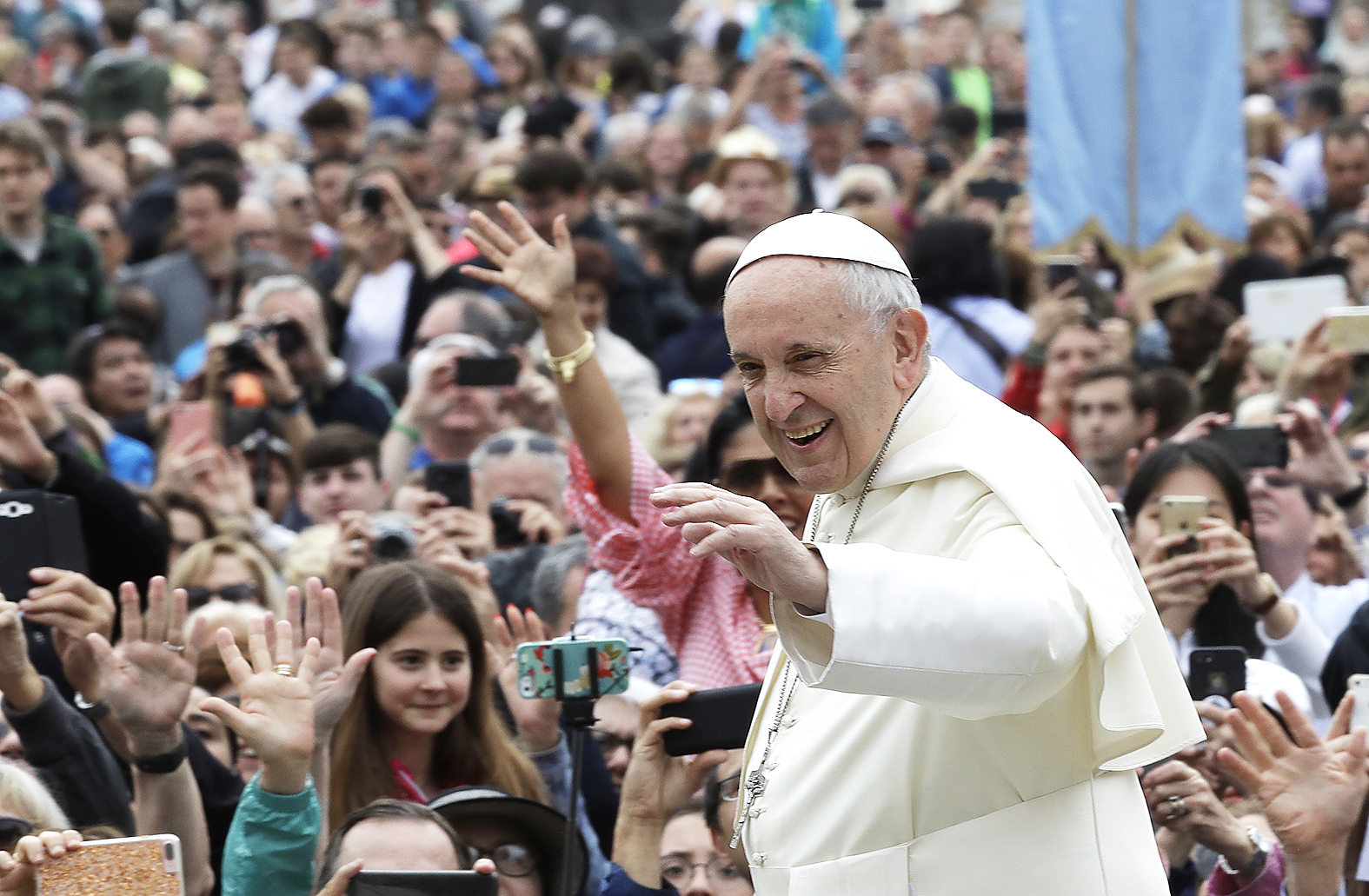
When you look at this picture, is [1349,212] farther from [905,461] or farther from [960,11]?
[905,461]

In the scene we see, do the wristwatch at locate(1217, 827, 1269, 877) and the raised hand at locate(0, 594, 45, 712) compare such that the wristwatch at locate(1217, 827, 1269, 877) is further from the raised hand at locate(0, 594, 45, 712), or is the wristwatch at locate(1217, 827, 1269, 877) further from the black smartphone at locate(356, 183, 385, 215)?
the black smartphone at locate(356, 183, 385, 215)

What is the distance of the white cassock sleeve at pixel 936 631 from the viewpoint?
7.48 feet

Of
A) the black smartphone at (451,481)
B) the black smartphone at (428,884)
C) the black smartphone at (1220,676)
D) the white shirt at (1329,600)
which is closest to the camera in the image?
the black smartphone at (428,884)

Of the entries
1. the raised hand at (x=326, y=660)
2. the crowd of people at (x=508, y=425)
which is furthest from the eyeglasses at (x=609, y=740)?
the raised hand at (x=326, y=660)

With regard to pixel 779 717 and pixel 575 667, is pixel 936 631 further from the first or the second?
pixel 575 667

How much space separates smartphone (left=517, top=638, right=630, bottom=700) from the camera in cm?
350

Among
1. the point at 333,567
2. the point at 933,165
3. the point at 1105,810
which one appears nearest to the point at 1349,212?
the point at 933,165

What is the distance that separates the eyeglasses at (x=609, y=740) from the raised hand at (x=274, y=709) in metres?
1.08

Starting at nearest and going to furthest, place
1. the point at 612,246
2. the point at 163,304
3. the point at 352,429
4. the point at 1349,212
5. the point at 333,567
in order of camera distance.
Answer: the point at 333,567
the point at 352,429
the point at 612,246
the point at 163,304
the point at 1349,212

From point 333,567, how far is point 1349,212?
6828 millimetres

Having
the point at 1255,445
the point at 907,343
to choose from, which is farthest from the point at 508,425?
the point at 907,343

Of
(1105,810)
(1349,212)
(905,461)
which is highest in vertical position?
(905,461)

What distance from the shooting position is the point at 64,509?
399 centimetres

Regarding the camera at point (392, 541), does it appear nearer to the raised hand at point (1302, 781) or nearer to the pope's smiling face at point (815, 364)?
the raised hand at point (1302, 781)
